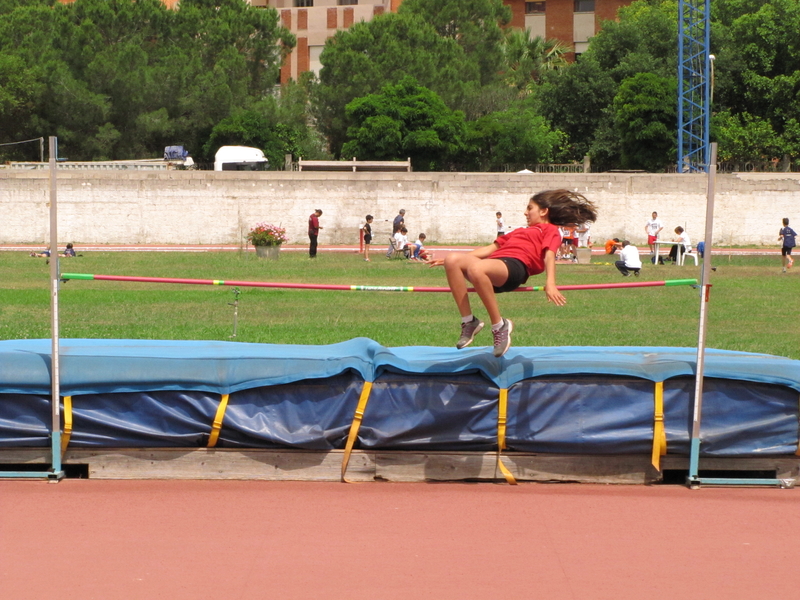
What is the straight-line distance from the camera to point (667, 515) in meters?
6.54

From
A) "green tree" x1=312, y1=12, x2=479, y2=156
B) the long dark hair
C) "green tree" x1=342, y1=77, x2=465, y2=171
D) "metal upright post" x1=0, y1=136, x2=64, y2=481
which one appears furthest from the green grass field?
"green tree" x1=312, y1=12, x2=479, y2=156

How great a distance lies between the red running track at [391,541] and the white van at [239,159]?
42513mm

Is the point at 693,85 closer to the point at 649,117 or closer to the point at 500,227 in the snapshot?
the point at 649,117

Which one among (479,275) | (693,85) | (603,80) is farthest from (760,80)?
(479,275)

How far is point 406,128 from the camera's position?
5403 centimetres

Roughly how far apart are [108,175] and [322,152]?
83.9 ft

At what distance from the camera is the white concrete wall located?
126ft

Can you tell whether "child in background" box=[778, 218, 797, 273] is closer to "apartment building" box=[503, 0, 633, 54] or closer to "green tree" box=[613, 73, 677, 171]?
"green tree" box=[613, 73, 677, 171]

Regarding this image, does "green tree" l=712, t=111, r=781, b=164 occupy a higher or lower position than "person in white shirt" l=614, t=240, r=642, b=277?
higher

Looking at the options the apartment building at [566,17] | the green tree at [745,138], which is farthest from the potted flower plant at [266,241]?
the apartment building at [566,17]

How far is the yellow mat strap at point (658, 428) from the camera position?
7121mm

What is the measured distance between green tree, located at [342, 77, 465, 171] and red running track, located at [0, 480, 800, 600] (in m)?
47.3

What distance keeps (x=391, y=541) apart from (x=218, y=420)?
1.81m

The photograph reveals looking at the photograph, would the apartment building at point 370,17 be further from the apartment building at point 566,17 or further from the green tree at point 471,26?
the green tree at point 471,26
